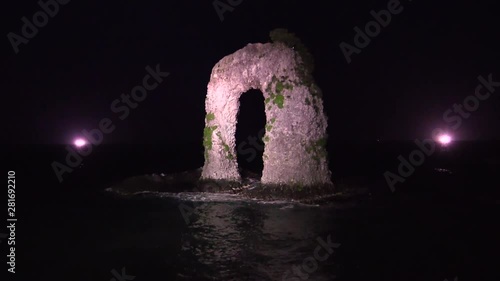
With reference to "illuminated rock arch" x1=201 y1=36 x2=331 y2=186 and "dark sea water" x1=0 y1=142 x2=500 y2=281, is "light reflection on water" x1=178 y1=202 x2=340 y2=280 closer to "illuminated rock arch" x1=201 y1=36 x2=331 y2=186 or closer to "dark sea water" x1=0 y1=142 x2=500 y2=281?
"dark sea water" x1=0 y1=142 x2=500 y2=281

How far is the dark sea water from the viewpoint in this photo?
9.60 m

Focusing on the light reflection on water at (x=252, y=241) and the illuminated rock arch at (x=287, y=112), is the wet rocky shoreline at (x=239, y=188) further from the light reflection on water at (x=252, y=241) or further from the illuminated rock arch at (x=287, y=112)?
the light reflection on water at (x=252, y=241)

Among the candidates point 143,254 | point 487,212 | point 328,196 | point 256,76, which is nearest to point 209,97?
point 256,76

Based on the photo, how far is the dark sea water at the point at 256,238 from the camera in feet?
31.5

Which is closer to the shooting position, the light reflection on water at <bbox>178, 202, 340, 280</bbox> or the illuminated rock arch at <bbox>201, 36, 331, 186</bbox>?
the light reflection on water at <bbox>178, 202, 340, 280</bbox>

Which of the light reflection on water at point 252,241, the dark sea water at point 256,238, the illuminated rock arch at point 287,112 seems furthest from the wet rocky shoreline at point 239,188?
the light reflection on water at point 252,241

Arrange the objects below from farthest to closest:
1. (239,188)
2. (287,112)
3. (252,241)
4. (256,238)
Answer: (239,188), (287,112), (256,238), (252,241)

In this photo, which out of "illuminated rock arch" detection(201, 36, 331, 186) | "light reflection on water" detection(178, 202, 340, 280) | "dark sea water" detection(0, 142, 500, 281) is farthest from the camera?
"illuminated rock arch" detection(201, 36, 331, 186)

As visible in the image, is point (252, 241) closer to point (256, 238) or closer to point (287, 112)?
point (256, 238)

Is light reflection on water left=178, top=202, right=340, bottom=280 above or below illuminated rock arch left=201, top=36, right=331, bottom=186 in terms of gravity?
below

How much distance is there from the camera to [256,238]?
1228 cm

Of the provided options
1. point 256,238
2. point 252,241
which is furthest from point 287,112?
point 252,241

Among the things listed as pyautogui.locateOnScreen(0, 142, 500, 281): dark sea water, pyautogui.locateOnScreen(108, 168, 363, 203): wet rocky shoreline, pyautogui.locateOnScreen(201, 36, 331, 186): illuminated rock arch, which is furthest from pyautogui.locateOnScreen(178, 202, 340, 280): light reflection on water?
pyautogui.locateOnScreen(201, 36, 331, 186): illuminated rock arch

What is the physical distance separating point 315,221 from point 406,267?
15.5 ft
